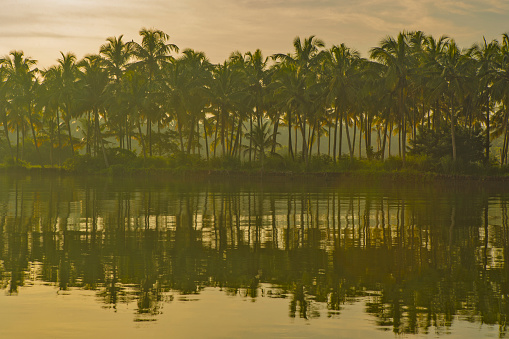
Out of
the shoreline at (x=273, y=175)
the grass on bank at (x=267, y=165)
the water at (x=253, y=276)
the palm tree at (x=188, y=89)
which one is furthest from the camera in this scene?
the palm tree at (x=188, y=89)

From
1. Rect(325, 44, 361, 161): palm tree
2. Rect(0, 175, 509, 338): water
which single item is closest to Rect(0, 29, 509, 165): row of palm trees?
Rect(325, 44, 361, 161): palm tree

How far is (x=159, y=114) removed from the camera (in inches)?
2697

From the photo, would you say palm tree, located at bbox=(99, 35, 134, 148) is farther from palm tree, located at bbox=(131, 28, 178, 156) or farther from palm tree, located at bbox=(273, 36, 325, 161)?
palm tree, located at bbox=(273, 36, 325, 161)

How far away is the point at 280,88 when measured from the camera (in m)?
60.7

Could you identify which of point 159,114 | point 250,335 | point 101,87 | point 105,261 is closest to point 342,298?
point 250,335

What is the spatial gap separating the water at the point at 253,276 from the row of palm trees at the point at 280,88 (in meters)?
32.7

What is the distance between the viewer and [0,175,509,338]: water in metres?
8.82

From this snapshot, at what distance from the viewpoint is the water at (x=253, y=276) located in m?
8.82

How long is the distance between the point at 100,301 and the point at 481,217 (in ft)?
56.7

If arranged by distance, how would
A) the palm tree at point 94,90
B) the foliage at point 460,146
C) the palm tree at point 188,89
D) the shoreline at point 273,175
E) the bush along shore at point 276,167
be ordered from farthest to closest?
the palm tree at point 94,90
the palm tree at point 188,89
the foliage at point 460,146
the bush along shore at point 276,167
the shoreline at point 273,175

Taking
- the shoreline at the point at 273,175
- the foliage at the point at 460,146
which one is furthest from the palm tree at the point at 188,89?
the foliage at the point at 460,146

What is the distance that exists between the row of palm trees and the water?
32652 mm

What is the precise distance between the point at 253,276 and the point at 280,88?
4964cm

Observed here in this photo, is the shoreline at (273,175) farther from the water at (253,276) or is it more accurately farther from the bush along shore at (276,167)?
the water at (253,276)
